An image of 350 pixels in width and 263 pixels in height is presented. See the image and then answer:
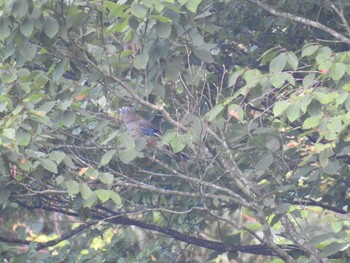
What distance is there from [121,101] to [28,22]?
0.79 metres

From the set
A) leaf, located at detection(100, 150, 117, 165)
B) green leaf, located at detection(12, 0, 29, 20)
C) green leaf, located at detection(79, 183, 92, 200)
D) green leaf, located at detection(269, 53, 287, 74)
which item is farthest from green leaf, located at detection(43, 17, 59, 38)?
green leaf, located at detection(269, 53, 287, 74)

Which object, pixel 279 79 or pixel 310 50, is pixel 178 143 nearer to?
pixel 279 79

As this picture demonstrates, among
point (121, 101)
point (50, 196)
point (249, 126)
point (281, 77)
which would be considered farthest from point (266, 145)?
point (50, 196)

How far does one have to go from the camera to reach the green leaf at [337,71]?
389 centimetres

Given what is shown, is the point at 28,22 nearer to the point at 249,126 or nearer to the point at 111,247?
the point at 249,126

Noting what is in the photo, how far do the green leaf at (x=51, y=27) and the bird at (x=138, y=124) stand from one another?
882 millimetres

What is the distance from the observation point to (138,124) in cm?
496

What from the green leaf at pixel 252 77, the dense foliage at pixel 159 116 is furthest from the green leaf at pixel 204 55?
the green leaf at pixel 252 77

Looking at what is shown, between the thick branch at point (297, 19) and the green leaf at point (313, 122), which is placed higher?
the thick branch at point (297, 19)

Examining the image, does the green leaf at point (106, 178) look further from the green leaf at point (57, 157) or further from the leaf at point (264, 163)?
the leaf at point (264, 163)

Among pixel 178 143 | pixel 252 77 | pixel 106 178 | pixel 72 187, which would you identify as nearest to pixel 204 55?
pixel 252 77

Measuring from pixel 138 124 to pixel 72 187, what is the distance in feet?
3.98

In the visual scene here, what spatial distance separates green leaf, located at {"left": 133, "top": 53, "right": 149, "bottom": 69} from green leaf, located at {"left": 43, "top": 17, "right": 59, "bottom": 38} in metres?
0.41

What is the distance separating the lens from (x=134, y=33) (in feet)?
13.4
